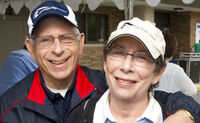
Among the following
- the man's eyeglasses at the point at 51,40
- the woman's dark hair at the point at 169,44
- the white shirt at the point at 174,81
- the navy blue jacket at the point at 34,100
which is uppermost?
the man's eyeglasses at the point at 51,40

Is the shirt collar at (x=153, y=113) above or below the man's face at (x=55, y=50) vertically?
below

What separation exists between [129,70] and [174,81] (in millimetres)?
2301

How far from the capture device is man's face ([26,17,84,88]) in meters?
1.79

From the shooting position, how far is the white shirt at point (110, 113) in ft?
4.60

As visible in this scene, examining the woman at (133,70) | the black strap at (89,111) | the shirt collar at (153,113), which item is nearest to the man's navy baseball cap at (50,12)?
the woman at (133,70)

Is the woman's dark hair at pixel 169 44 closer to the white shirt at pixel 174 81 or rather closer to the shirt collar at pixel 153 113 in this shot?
the white shirt at pixel 174 81

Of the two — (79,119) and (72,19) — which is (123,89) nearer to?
(79,119)

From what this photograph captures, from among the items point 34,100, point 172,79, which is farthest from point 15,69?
point 172,79

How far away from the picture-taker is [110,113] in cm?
148

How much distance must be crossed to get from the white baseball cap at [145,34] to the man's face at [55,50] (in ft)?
1.60

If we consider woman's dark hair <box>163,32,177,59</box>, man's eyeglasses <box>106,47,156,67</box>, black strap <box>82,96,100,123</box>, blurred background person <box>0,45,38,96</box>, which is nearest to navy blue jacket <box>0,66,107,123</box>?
black strap <box>82,96,100,123</box>

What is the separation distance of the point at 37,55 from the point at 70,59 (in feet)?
0.79

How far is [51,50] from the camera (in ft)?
5.88

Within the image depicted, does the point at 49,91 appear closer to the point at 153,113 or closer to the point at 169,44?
the point at 153,113
